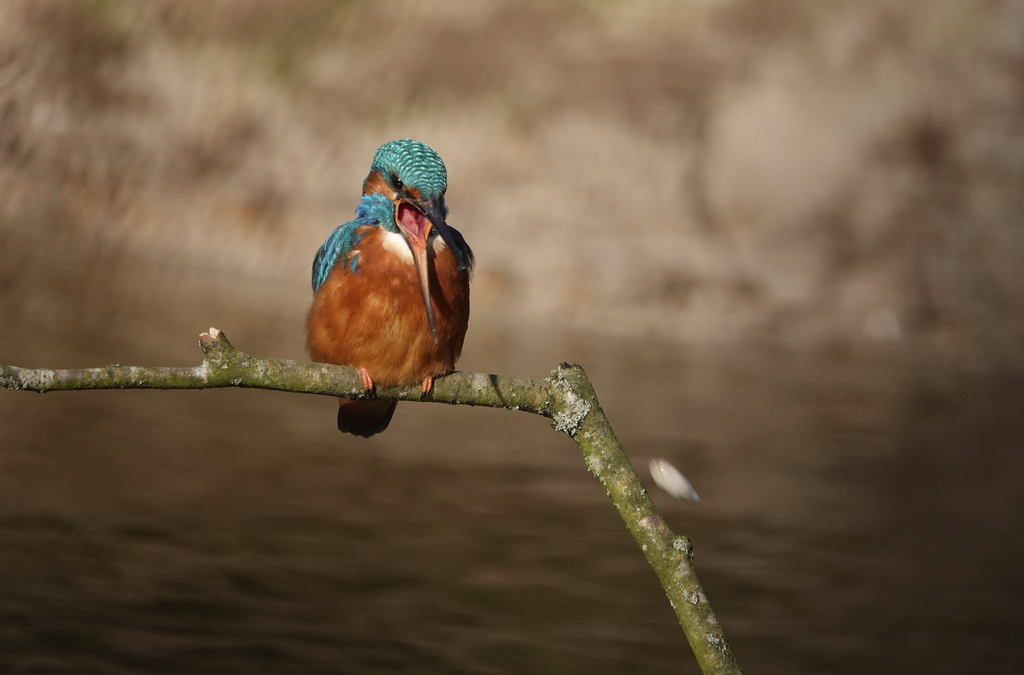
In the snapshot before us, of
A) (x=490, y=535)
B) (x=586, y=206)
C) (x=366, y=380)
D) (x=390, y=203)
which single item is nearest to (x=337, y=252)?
(x=390, y=203)

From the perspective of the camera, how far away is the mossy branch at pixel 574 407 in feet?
5.75

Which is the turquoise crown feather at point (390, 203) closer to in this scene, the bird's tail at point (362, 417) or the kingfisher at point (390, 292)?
the kingfisher at point (390, 292)

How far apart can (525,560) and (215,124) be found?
6.00m

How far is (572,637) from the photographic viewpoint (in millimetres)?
5488

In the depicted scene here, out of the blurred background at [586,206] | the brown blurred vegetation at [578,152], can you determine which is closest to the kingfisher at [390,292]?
the blurred background at [586,206]

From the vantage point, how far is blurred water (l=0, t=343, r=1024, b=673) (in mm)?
5309

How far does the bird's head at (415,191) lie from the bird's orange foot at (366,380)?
6.9 inches

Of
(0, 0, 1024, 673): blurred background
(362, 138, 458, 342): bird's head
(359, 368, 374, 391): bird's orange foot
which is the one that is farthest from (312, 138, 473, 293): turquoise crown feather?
(0, 0, 1024, 673): blurred background

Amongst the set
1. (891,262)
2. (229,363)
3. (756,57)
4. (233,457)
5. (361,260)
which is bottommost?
(229,363)

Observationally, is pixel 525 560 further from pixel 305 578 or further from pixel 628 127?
pixel 628 127

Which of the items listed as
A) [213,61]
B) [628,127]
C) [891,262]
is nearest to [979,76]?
Result: [891,262]

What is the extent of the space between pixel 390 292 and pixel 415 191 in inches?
16.0

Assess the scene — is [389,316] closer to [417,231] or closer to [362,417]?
[417,231]

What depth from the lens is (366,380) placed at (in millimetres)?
2283
